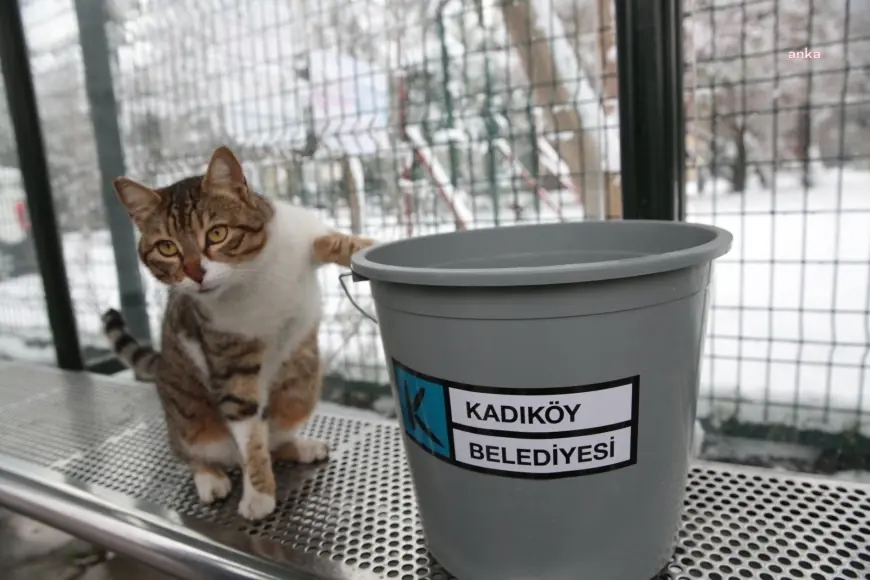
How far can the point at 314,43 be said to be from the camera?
1342mm

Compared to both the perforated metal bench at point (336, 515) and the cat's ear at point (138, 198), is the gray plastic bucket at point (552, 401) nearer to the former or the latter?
the perforated metal bench at point (336, 515)

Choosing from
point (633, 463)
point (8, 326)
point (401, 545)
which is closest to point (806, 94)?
point (633, 463)

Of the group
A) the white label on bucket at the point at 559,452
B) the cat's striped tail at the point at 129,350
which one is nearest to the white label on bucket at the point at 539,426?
the white label on bucket at the point at 559,452

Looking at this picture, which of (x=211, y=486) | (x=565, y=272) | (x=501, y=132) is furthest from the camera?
(x=501, y=132)

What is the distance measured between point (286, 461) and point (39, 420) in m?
0.60

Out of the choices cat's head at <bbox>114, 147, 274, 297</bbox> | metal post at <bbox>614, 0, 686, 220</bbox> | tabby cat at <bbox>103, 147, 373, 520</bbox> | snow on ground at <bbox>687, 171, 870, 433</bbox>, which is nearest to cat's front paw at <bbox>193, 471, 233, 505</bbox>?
tabby cat at <bbox>103, 147, 373, 520</bbox>

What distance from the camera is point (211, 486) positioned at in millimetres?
814

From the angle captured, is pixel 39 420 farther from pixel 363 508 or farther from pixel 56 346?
pixel 363 508

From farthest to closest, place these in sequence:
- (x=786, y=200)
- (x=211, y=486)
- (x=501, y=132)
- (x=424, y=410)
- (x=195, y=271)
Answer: (x=501, y=132)
(x=786, y=200)
(x=211, y=486)
(x=195, y=271)
(x=424, y=410)

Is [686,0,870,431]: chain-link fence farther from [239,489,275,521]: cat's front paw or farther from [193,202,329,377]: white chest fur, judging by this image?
[239,489,275,521]: cat's front paw

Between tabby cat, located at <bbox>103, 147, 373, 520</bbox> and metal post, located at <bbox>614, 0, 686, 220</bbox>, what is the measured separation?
0.42m

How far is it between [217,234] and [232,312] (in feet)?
0.32

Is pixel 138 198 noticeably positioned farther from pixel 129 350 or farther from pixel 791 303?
pixel 791 303

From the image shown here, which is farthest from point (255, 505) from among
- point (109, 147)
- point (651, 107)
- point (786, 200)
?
point (109, 147)
